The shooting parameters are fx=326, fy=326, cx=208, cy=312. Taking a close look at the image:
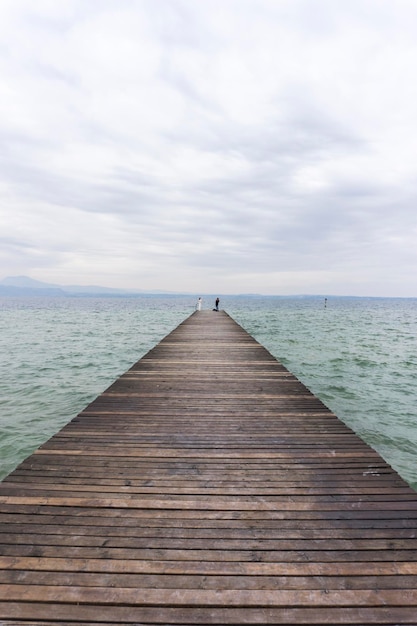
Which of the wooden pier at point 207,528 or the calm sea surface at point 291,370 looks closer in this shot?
the wooden pier at point 207,528

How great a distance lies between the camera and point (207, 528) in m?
2.93

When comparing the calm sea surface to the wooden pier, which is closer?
the wooden pier

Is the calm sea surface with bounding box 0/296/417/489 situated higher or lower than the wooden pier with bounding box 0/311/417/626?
lower

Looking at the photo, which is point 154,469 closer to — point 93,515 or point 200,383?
point 93,515

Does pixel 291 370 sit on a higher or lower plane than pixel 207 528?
lower

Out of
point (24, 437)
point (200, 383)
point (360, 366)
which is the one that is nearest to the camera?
point (200, 383)

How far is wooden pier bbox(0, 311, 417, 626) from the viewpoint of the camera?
2.24 meters

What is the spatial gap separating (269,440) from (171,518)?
2.07 m

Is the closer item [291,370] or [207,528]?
[207,528]

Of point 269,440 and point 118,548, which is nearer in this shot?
point 118,548

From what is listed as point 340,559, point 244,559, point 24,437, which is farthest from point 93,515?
point 24,437

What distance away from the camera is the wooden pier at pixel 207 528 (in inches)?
88.4

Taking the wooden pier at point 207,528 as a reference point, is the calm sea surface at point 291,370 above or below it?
below

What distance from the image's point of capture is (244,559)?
259cm
